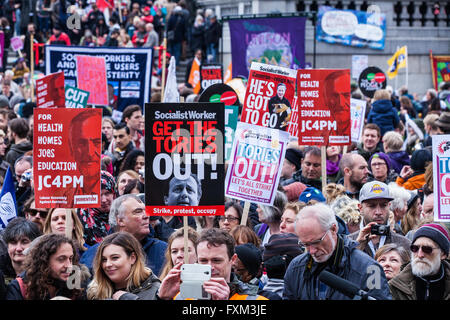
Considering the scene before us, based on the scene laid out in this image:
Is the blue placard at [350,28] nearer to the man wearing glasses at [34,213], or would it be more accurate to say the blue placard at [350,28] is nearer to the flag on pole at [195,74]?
the flag on pole at [195,74]

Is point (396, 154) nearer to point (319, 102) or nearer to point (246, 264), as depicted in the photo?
point (319, 102)

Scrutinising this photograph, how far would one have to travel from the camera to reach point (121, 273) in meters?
6.33

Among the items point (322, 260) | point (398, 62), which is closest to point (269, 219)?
point (322, 260)

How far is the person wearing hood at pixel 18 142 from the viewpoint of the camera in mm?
11688

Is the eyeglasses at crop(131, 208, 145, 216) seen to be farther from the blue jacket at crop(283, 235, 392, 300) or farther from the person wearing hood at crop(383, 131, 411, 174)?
the person wearing hood at crop(383, 131, 411, 174)

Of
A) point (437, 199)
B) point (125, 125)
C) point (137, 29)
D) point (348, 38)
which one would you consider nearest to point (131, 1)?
point (137, 29)

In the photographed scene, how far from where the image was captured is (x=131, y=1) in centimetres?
2931

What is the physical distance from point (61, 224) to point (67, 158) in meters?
0.80

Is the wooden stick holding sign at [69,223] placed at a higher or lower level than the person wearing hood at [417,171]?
higher

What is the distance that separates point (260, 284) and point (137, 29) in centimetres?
1927

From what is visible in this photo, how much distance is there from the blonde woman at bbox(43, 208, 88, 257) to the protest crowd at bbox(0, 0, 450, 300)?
1 centimetres

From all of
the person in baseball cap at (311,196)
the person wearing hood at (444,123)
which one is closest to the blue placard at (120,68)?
the person wearing hood at (444,123)

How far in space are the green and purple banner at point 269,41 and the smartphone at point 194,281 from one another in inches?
489

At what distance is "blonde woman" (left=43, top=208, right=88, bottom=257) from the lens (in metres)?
7.95
